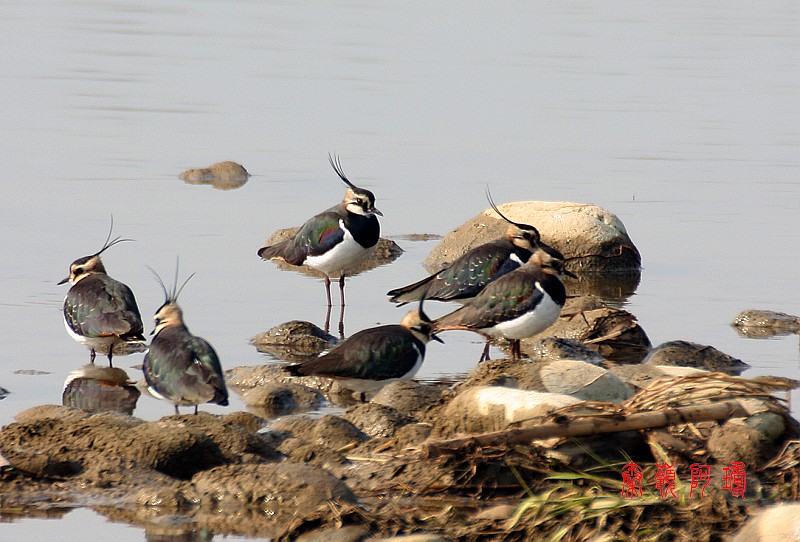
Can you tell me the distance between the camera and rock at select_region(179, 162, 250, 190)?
63.2 ft

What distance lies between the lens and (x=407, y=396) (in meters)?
10.3

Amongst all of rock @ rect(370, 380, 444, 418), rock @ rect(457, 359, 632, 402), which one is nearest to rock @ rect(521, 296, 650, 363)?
rock @ rect(370, 380, 444, 418)

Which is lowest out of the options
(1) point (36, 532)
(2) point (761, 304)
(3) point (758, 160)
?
(1) point (36, 532)

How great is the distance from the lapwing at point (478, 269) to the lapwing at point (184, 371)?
3.11 metres

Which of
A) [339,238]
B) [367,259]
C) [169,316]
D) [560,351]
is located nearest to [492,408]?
[169,316]

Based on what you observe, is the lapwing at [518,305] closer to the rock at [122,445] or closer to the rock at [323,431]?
the rock at [323,431]

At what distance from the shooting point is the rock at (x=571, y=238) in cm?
1584

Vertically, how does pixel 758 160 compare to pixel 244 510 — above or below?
above

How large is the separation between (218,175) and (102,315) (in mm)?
8100

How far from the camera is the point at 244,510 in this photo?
772 centimetres

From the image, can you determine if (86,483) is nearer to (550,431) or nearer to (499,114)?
(550,431)

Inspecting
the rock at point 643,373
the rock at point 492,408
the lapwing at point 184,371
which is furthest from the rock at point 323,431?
the rock at point 643,373

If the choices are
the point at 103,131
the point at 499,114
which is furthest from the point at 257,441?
the point at 499,114

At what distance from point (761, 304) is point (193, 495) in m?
7.88
